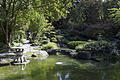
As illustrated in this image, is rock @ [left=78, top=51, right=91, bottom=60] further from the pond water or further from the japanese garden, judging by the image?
the pond water

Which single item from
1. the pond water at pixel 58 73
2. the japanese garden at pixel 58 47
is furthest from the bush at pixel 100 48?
the pond water at pixel 58 73

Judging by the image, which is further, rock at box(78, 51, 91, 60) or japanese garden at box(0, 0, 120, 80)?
rock at box(78, 51, 91, 60)

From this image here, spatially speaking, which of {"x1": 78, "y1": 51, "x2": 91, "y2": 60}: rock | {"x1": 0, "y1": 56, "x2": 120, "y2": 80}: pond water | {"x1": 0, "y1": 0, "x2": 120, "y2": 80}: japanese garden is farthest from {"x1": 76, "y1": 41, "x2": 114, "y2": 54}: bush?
{"x1": 0, "y1": 56, "x2": 120, "y2": 80}: pond water

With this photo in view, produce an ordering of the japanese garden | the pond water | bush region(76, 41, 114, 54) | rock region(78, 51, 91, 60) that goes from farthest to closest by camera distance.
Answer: bush region(76, 41, 114, 54), rock region(78, 51, 91, 60), the japanese garden, the pond water

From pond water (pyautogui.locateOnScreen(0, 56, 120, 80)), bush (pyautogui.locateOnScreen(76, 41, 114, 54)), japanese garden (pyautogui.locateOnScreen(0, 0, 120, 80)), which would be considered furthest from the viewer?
bush (pyautogui.locateOnScreen(76, 41, 114, 54))

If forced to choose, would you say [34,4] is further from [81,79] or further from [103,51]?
[103,51]

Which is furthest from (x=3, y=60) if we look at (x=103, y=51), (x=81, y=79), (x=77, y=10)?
(x=77, y=10)

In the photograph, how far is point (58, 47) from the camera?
1645 centimetres

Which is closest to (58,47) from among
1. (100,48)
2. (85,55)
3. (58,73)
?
(85,55)

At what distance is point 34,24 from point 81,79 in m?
15.3

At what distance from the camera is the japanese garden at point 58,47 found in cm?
575

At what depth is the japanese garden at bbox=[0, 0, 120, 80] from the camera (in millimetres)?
5746

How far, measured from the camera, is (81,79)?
4.85 meters

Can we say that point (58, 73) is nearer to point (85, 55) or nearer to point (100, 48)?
point (85, 55)
